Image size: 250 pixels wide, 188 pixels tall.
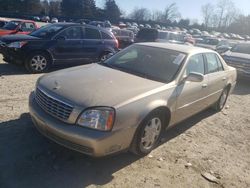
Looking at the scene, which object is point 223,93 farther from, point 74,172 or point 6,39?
point 6,39

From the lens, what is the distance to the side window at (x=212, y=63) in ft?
18.8

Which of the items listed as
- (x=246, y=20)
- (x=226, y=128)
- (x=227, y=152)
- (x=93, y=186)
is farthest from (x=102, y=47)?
(x=246, y=20)

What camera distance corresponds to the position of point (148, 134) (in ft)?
13.6

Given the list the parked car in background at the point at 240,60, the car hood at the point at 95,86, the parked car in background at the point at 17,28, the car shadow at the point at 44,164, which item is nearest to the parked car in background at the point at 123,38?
the parked car in background at the point at 17,28

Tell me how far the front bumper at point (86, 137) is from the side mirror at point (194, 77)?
60.0 inches

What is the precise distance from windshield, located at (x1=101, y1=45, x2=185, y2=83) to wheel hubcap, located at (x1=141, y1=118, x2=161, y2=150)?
710mm

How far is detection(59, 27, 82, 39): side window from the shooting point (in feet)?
30.5

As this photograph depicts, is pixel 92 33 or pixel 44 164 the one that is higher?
pixel 92 33

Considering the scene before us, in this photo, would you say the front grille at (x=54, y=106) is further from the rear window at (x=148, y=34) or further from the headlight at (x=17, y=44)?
the rear window at (x=148, y=34)

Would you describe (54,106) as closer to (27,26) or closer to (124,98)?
(124,98)

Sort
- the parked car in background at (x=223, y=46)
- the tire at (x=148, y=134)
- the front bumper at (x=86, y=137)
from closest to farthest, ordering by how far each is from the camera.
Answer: the front bumper at (x=86, y=137), the tire at (x=148, y=134), the parked car in background at (x=223, y=46)

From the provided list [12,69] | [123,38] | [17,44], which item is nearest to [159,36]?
[123,38]

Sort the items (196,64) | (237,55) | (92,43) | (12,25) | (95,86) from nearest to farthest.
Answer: (95,86) < (196,64) < (92,43) < (237,55) < (12,25)

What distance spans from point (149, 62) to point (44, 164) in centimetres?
245
